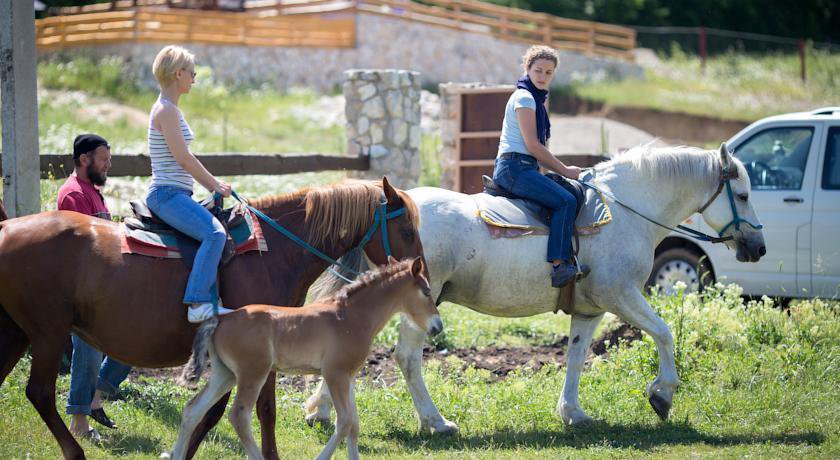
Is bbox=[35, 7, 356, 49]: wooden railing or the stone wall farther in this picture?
the stone wall

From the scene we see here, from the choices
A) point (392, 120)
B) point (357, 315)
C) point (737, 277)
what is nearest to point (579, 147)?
point (392, 120)

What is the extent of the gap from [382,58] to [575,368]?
23540 millimetres

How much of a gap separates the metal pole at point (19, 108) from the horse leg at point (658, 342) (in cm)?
503

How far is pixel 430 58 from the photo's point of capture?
31125 mm

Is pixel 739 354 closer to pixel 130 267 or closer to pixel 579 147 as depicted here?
pixel 130 267

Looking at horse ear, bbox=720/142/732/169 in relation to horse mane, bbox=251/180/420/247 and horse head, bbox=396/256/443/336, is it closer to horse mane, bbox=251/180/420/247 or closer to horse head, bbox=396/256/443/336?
horse mane, bbox=251/180/420/247

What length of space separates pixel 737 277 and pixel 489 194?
4.84 meters

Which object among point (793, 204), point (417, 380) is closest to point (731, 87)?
point (793, 204)

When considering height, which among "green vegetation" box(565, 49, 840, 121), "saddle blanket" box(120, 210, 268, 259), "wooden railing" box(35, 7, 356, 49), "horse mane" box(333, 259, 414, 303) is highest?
"wooden railing" box(35, 7, 356, 49)

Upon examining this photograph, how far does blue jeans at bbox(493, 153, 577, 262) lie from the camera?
23.2 ft

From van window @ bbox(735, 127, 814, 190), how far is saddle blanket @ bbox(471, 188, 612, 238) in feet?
13.7

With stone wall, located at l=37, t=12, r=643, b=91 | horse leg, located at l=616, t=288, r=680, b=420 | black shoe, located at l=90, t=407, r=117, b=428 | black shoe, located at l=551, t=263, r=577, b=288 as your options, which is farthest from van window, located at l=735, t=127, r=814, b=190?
stone wall, located at l=37, t=12, r=643, b=91

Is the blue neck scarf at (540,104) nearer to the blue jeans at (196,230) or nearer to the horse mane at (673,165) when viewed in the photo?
the horse mane at (673,165)

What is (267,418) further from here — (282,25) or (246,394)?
(282,25)
